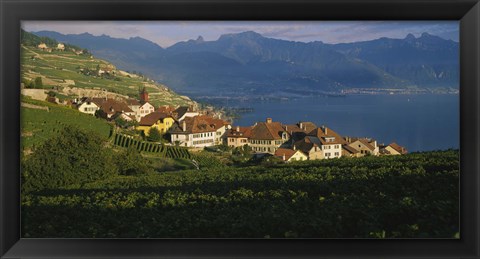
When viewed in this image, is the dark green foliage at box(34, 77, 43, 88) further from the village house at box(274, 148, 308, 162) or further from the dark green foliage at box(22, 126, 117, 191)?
the village house at box(274, 148, 308, 162)

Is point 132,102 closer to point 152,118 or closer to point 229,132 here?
point 152,118

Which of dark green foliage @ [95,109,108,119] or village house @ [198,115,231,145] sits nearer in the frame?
dark green foliage @ [95,109,108,119]

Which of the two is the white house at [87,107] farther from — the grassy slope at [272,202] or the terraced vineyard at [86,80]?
the grassy slope at [272,202]

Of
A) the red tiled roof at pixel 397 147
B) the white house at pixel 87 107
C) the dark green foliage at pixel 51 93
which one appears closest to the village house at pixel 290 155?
the red tiled roof at pixel 397 147

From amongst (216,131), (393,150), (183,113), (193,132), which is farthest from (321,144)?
(183,113)

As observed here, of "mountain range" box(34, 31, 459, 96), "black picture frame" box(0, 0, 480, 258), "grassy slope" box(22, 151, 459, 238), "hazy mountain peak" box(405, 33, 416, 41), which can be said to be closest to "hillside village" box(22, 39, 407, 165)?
"grassy slope" box(22, 151, 459, 238)
